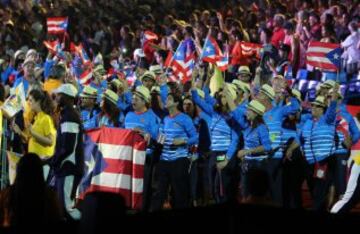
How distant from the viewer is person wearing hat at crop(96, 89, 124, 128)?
16678 millimetres

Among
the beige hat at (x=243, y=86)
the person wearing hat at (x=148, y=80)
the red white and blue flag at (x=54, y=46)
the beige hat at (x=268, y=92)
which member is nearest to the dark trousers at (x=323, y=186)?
the beige hat at (x=268, y=92)

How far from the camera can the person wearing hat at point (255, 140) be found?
16266 mm

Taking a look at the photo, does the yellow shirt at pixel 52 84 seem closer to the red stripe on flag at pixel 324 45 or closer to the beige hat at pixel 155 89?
the beige hat at pixel 155 89

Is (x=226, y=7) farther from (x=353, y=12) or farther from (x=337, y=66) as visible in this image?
(x=337, y=66)

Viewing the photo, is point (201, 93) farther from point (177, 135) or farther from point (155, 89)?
point (177, 135)

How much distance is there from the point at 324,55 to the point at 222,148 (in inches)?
132

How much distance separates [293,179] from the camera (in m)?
16.8

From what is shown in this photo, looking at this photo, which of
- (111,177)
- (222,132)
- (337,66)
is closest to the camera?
(111,177)

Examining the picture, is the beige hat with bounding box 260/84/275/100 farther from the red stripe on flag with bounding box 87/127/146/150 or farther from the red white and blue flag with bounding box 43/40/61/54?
the red white and blue flag with bounding box 43/40/61/54

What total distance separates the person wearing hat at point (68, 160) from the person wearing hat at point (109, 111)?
8.71 feet

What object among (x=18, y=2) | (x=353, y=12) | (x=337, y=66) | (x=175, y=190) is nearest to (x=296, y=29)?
(x=353, y=12)

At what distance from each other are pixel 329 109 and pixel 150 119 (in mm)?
2570

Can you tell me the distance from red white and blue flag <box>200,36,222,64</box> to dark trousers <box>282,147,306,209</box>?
423 centimetres

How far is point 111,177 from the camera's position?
15984 mm
